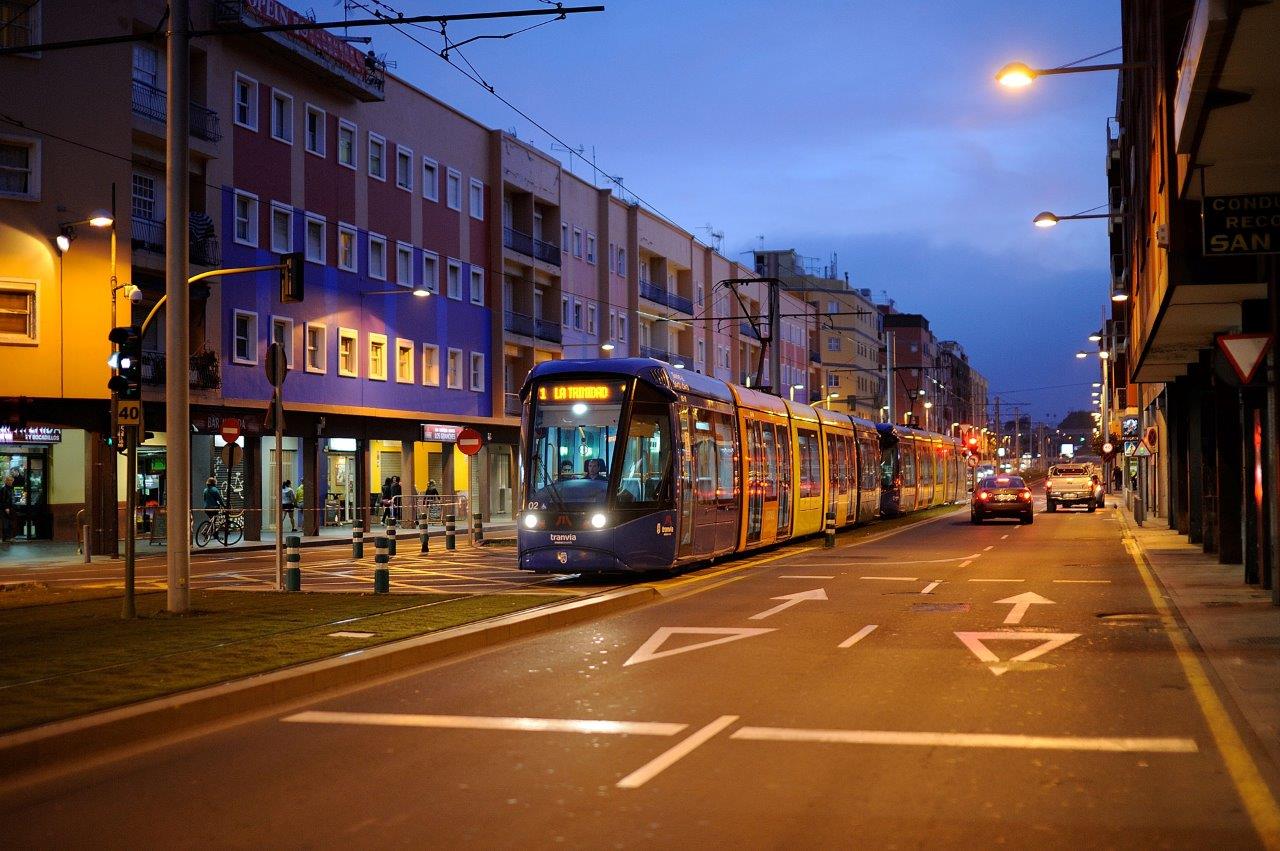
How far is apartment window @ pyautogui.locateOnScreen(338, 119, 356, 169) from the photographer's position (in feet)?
145

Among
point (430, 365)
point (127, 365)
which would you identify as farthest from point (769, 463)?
point (430, 365)

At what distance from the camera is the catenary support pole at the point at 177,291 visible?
15.3m

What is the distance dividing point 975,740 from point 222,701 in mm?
5179

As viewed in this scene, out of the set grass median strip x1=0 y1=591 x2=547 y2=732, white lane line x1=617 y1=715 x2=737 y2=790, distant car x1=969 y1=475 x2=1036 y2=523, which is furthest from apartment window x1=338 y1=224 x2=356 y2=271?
white lane line x1=617 y1=715 x2=737 y2=790

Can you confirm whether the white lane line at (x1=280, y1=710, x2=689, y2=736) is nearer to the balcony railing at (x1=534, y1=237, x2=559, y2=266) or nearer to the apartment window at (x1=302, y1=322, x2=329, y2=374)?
the apartment window at (x1=302, y1=322, x2=329, y2=374)

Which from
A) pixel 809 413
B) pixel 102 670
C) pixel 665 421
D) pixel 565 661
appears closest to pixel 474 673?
pixel 565 661

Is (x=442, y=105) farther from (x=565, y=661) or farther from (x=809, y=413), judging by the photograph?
(x=565, y=661)

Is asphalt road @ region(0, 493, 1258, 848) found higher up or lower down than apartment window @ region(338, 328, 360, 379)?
lower down

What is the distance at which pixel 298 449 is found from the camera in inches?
1740

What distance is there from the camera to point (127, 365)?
16766mm

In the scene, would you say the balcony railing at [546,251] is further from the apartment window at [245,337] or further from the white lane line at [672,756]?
the white lane line at [672,756]

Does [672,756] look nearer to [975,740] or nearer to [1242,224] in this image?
[975,740]

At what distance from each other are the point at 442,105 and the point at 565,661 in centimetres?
4098

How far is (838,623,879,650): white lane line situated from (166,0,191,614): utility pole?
23.9 feet
